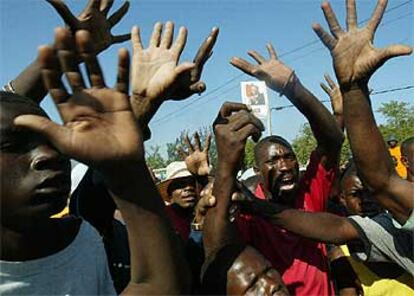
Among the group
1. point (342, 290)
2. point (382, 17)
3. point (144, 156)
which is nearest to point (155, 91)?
point (144, 156)

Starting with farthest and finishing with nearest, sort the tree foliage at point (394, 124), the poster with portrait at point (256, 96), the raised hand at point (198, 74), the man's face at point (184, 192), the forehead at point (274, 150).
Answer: the tree foliage at point (394, 124)
the poster with portrait at point (256, 96)
the man's face at point (184, 192)
the forehead at point (274, 150)
the raised hand at point (198, 74)

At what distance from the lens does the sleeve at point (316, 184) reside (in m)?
3.16

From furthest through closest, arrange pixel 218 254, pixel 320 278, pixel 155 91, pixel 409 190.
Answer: pixel 320 278
pixel 409 190
pixel 218 254
pixel 155 91

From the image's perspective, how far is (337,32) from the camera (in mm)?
2455

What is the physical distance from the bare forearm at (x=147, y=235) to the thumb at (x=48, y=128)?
5.9 inches

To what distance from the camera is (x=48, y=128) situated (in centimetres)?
132

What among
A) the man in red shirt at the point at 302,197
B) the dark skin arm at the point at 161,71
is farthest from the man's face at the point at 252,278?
the man in red shirt at the point at 302,197

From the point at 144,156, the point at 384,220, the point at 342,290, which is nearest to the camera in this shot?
the point at 144,156

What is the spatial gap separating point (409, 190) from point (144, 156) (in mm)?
1372

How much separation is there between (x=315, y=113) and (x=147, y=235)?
174cm

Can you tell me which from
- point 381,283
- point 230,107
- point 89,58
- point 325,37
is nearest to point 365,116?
point 325,37

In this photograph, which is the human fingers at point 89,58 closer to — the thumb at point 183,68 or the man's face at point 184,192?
the thumb at point 183,68

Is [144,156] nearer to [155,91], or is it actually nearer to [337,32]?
[155,91]

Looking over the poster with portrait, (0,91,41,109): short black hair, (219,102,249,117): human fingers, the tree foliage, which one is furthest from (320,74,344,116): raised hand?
the tree foliage
